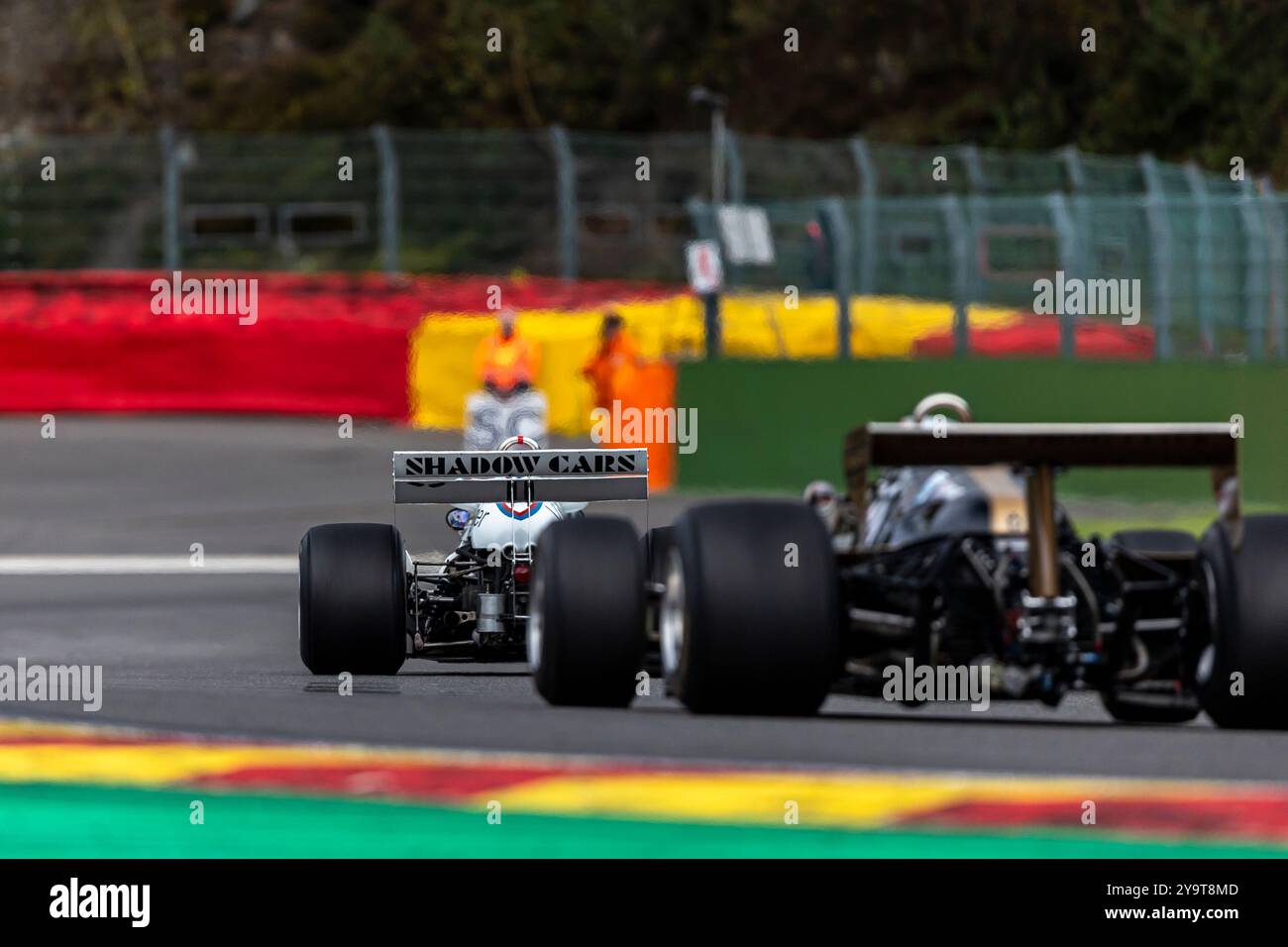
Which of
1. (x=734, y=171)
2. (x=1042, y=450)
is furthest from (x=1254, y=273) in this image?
(x=1042, y=450)

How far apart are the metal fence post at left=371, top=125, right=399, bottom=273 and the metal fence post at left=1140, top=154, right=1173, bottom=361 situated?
1095 cm

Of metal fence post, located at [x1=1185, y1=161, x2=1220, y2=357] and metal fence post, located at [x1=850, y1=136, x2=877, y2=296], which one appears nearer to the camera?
metal fence post, located at [x1=1185, y1=161, x2=1220, y2=357]

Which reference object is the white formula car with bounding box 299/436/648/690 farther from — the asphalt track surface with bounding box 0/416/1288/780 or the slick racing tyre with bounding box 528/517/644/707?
the slick racing tyre with bounding box 528/517/644/707

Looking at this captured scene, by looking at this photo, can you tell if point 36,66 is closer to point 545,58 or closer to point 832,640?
point 545,58

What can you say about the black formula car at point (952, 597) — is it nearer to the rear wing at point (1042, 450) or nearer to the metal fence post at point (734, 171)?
the rear wing at point (1042, 450)

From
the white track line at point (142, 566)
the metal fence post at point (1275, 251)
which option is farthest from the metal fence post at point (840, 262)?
the white track line at point (142, 566)

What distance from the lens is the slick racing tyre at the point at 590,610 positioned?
7.98 meters

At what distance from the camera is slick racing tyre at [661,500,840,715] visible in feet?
24.8

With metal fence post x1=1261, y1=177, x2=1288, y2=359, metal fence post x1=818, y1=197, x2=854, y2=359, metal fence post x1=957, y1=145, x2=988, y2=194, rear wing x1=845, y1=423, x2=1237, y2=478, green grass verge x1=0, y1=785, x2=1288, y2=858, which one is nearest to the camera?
green grass verge x1=0, y1=785, x2=1288, y2=858

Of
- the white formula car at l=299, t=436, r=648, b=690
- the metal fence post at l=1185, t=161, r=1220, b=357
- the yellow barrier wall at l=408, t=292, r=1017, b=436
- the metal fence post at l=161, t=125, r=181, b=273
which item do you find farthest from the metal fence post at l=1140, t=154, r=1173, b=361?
the metal fence post at l=161, t=125, r=181, b=273

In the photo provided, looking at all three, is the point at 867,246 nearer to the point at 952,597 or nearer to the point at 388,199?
the point at 388,199

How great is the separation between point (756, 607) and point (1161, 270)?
14320 mm

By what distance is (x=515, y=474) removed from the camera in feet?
32.3

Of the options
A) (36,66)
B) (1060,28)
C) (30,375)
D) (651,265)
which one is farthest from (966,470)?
(36,66)
